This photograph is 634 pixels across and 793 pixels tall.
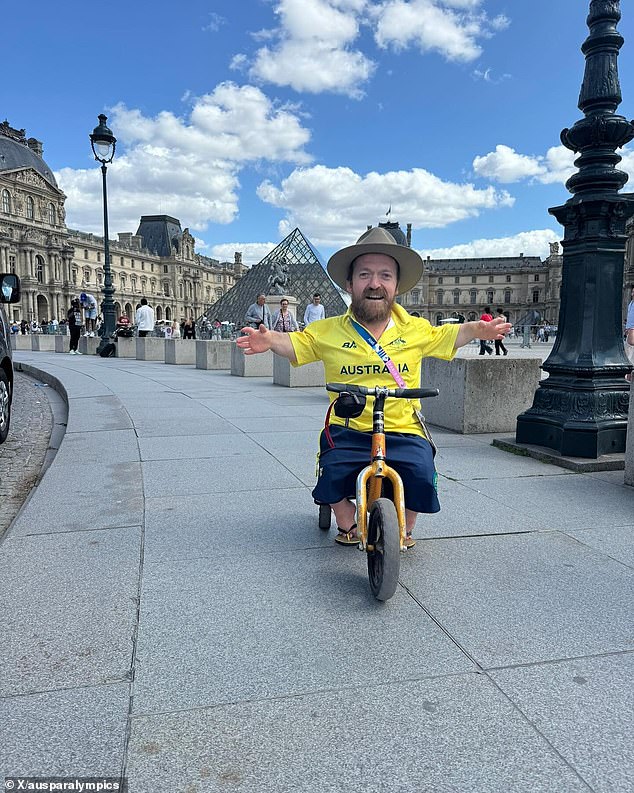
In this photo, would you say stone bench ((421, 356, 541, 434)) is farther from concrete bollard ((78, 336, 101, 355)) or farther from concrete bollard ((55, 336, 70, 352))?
Result: concrete bollard ((55, 336, 70, 352))

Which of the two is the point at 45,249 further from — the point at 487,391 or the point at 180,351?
the point at 487,391

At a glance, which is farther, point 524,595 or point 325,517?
point 325,517

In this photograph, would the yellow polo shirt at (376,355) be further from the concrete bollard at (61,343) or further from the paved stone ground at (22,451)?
the concrete bollard at (61,343)

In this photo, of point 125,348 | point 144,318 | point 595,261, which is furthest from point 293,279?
point 595,261

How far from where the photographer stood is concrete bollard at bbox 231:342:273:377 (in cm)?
1377

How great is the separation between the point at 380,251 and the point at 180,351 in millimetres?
15447

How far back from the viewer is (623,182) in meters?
5.63

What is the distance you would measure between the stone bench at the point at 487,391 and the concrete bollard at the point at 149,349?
48.3 feet

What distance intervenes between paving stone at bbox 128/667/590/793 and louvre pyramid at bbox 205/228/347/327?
3888 centimetres

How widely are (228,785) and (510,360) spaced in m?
5.91

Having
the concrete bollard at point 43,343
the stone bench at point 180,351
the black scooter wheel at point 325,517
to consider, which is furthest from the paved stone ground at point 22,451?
the concrete bollard at point 43,343

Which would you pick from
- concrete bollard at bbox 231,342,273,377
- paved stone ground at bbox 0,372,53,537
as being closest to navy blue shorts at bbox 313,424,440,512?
paved stone ground at bbox 0,372,53,537

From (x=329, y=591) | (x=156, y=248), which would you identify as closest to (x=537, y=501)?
(x=329, y=591)

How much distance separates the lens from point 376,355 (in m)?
3.18
